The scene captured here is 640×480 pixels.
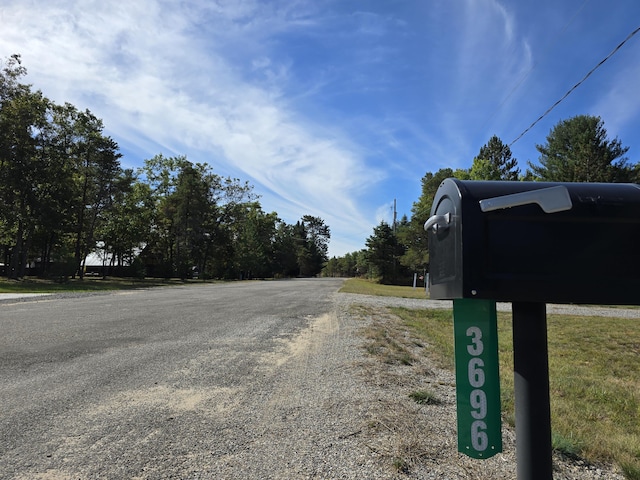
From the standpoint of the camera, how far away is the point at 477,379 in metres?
1.32

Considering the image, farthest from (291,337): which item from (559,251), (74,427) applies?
(559,251)

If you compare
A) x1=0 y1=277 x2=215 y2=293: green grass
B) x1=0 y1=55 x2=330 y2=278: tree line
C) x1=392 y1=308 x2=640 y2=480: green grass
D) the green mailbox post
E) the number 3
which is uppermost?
x1=0 y1=55 x2=330 y2=278: tree line

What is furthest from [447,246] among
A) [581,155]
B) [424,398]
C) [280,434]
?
[581,155]

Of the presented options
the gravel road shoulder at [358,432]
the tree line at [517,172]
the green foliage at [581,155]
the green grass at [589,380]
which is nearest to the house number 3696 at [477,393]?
the gravel road shoulder at [358,432]

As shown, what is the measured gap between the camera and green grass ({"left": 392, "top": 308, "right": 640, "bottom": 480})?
3.10 m

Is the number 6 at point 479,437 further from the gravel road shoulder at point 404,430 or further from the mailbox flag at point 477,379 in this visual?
the gravel road shoulder at point 404,430

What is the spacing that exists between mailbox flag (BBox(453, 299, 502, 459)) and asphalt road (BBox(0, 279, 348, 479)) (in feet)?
6.12

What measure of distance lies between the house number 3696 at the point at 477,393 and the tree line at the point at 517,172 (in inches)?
674

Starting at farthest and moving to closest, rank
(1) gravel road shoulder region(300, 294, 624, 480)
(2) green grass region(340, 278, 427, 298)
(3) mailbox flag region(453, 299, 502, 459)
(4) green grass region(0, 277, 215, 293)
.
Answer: (2) green grass region(340, 278, 427, 298), (4) green grass region(0, 277, 215, 293), (1) gravel road shoulder region(300, 294, 624, 480), (3) mailbox flag region(453, 299, 502, 459)

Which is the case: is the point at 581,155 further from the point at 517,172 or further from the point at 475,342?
the point at 475,342

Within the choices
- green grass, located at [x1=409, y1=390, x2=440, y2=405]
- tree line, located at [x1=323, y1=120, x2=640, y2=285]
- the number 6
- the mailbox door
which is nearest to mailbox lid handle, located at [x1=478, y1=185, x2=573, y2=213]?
the mailbox door

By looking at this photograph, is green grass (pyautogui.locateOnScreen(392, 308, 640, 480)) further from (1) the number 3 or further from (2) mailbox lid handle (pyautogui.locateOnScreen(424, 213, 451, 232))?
(2) mailbox lid handle (pyautogui.locateOnScreen(424, 213, 451, 232))

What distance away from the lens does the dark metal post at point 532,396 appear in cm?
120

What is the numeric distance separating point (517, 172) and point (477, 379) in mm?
46681
